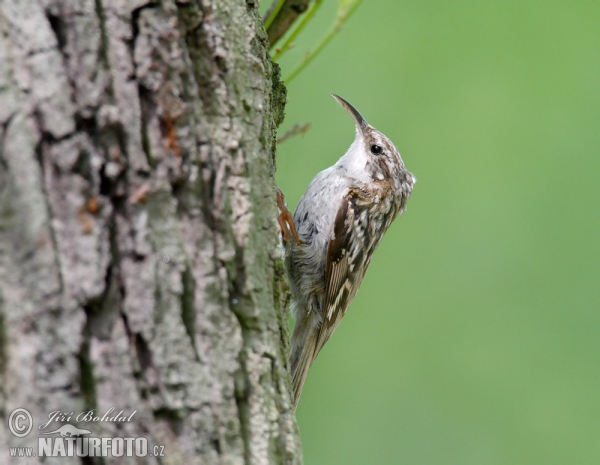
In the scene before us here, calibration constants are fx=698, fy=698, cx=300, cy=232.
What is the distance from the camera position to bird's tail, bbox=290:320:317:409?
120 inches

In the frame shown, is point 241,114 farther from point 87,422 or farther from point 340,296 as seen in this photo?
point 340,296

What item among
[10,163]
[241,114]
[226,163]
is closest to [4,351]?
[10,163]

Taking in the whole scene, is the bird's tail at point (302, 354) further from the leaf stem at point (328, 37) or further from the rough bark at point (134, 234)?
the rough bark at point (134, 234)

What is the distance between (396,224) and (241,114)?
3.41 meters

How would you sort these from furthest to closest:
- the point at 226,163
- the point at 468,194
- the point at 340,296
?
the point at 468,194 → the point at 340,296 → the point at 226,163

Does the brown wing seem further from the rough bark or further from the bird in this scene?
the rough bark

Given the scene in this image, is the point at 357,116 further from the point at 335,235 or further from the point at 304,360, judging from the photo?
the point at 304,360

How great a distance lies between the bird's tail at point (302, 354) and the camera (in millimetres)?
3051

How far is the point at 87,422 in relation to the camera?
118cm

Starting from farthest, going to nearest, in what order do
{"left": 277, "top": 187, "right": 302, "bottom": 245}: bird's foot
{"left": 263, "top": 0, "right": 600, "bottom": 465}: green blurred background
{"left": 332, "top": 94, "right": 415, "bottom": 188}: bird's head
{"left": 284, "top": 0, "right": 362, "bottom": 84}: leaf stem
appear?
{"left": 263, "top": 0, "right": 600, "bottom": 465}: green blurred background → {"left": 332, "top": 94, "right": 415, "bottom": 188}: bird's head → {"left": 277, "top": 187, "right": 302, "bottom": 245}: bird's foot → {"left": 284, "top": 0, "right": 362, "bottom": 84}: leaf stem

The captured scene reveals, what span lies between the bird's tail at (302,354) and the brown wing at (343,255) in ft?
0.11

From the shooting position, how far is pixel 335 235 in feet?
10.2

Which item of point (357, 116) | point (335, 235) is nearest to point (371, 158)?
point (357, 116)

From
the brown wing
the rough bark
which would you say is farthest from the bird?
the rough bark
